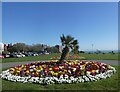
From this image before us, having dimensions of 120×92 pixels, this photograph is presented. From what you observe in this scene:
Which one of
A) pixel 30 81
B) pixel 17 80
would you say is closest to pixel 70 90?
pixel 30 81

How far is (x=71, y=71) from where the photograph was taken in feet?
36.2

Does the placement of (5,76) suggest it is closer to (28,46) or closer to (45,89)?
(45,89)

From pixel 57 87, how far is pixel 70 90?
0.67m

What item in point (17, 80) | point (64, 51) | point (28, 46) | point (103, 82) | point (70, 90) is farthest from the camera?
point (28, 46)

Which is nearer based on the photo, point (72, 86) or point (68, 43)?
point (72, 86)

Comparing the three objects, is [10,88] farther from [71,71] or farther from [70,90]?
[71,71]

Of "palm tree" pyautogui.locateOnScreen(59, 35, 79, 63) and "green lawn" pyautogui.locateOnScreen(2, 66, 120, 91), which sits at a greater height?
"palm tree" pyautogui.locateOnScreen(59, 35, 79, 63)

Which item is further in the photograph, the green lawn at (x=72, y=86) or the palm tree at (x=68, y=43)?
the palm tree at (x=68, y=43)

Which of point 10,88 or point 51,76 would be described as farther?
point 51,76

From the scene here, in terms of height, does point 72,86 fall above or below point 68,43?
below

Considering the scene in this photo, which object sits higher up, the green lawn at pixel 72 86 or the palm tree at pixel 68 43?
the palm tree at pixel 68 43

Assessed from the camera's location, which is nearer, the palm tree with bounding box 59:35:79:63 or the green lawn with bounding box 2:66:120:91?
the green lawn with bounding box 2:66:120:91

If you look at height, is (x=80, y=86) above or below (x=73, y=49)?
below

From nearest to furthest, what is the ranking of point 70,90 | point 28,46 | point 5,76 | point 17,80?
1. point 70,90
2. point 17,80
3. point 5,76
4. point 28,46
